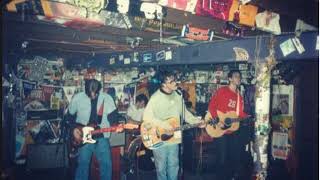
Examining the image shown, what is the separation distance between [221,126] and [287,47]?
4.86 ft

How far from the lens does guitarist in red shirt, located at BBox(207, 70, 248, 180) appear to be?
210 inches

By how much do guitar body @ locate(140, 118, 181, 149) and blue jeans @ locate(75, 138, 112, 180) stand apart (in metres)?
0.50

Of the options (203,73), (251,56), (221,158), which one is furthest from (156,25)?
(221,158)

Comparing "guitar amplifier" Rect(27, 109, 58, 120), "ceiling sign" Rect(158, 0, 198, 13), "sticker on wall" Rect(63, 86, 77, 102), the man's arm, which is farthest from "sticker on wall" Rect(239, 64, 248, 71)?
"guitar amplifier" Rect(27, 109, 58, 120)

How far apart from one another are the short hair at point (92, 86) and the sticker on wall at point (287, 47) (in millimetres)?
2649

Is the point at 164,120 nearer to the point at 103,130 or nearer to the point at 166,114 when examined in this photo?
the point at 166,114

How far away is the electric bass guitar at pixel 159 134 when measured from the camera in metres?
4.72

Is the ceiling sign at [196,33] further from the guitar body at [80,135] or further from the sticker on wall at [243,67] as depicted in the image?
the guitar body at [80,135]

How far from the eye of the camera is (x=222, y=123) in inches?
212

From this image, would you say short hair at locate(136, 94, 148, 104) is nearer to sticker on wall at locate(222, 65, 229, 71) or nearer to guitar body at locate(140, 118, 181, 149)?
guitar body at locate(140, 118, 181, 149)

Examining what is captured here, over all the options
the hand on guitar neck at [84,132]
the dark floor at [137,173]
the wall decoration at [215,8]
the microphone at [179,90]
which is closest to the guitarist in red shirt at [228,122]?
the dark floor at [137,173]

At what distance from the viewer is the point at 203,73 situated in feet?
17.7

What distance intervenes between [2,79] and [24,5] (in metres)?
0.84

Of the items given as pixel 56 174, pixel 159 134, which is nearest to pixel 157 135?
pixel 159 134
